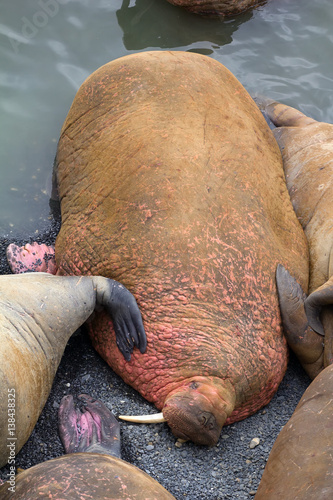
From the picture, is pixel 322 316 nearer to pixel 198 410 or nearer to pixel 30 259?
pixel 198 410

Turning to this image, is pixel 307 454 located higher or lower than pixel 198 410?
higher

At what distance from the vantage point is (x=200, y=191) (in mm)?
3715

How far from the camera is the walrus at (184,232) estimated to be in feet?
11.3

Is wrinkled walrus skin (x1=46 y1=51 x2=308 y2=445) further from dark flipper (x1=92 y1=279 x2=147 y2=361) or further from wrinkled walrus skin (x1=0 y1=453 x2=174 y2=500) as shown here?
wrinkled walrus skin (x1=0 y1=453 x2=174 y2=500)

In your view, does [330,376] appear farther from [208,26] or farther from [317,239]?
[208,26]

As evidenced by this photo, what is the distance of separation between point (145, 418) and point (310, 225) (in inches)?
71.3

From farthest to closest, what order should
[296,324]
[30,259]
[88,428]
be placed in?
1. [30,259]
2. [296,324]
3. [88,428]

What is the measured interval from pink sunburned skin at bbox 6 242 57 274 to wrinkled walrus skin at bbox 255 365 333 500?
2.08m

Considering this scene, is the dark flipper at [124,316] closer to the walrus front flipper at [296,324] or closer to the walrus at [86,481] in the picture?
the walrus at [86,481]

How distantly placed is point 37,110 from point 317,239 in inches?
107

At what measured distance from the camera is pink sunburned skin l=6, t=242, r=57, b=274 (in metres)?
4.08

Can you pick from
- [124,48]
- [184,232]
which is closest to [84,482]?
[184,232]

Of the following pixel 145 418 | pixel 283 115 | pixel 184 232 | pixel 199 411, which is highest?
pixel 184 232

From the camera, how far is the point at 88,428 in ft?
10.8
